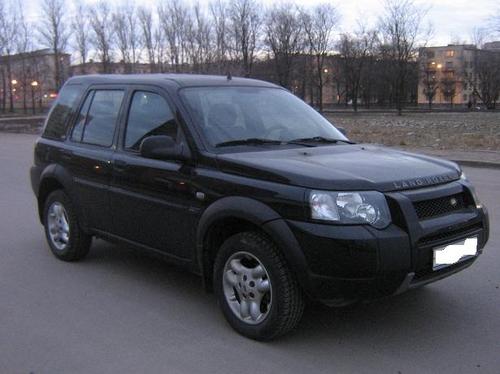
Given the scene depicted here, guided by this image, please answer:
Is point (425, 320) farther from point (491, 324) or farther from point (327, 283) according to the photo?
point (327, 283)

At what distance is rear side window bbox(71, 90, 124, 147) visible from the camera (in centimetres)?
524

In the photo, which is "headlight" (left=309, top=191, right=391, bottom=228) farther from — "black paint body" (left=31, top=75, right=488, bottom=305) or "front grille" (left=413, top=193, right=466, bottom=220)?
"front grille" (left=413, top=193, right=466, bottom=220)

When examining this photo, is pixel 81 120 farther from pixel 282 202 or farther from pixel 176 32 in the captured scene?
pixel 176 32

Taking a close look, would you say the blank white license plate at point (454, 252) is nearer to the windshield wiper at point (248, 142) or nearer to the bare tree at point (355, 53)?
the windshield wiper at point (248, 142)

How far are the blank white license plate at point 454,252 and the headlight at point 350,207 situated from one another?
19.4 inches

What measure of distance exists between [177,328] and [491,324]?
2262mm

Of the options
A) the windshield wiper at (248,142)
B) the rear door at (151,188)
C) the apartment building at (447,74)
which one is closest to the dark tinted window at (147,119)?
the rear door at (151,188)

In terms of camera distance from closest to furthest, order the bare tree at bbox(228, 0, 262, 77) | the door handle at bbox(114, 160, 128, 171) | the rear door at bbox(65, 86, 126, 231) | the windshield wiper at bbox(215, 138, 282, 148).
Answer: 1. the windshield wiper at bbox(215, 138, 282, 148)
2. the door handle at bbox(114, 160, 128, 171)
3. the rear door at bbox(65, 86, 126, 231)
4. the bare tree at bbox(228, 0, 262, 77)

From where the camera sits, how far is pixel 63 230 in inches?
236

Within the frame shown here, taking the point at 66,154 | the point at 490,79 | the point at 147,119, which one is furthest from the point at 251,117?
the point at 490,79

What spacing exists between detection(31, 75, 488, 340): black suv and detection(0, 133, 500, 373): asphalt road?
12.0 inches

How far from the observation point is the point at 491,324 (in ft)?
13.9

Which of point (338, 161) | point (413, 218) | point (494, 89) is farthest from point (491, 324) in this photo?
point (494, 89)

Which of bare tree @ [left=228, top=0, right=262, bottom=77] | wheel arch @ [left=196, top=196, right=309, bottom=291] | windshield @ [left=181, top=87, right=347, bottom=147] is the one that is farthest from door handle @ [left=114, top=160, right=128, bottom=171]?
bare tree @ [left=228, top=0, right=262, bottom=77]
